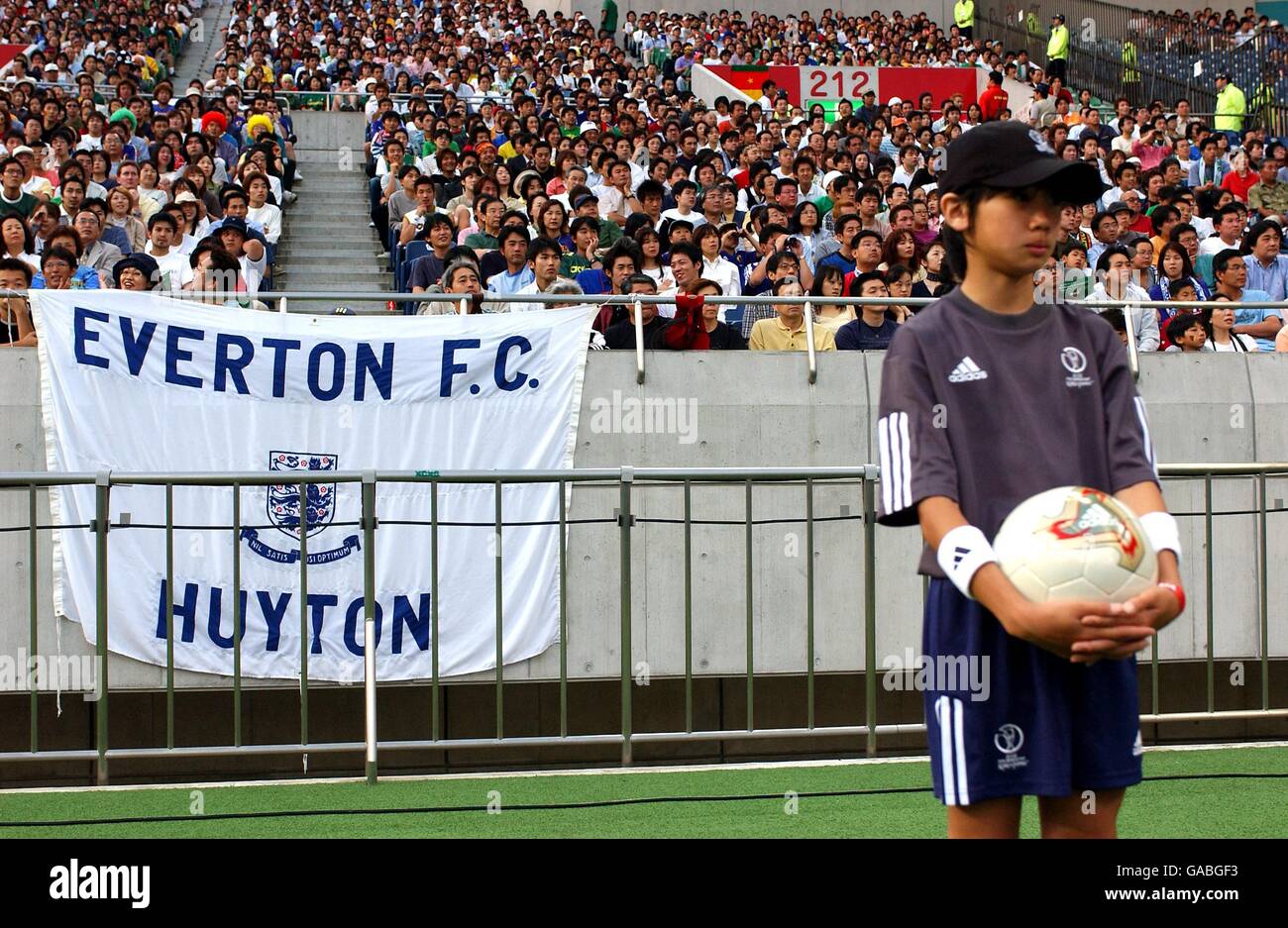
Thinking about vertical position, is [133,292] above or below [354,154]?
below

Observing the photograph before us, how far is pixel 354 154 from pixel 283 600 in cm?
1361

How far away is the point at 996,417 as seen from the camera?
3258 mm

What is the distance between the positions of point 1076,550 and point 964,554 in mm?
226

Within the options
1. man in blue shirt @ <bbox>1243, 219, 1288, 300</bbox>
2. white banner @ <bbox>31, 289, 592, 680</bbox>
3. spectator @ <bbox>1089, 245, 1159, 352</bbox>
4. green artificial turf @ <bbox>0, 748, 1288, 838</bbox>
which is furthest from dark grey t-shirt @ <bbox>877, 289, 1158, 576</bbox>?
man in blue shirt @ <bbox>1243, 219, 1288, 300</bbox>

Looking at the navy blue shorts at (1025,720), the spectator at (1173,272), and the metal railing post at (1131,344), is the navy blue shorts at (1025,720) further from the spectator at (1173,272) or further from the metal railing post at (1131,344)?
the spectator at (1173,272)

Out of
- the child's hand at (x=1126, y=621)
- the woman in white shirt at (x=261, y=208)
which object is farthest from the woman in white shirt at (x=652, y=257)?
the child's hand at (x=1126, y=621)

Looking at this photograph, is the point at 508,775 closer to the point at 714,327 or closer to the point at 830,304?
the point at 714,327

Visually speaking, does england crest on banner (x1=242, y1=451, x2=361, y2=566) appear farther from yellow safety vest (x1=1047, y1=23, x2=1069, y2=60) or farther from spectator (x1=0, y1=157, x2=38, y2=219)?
yellow safety vest (x1=1047, y1=23, x2=1069, y2=60)

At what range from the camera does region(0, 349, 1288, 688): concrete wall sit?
1027cm

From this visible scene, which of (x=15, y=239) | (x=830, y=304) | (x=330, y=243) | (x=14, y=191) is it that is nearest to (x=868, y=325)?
(x=830, y=304)

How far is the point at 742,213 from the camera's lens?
17094 millimetres
